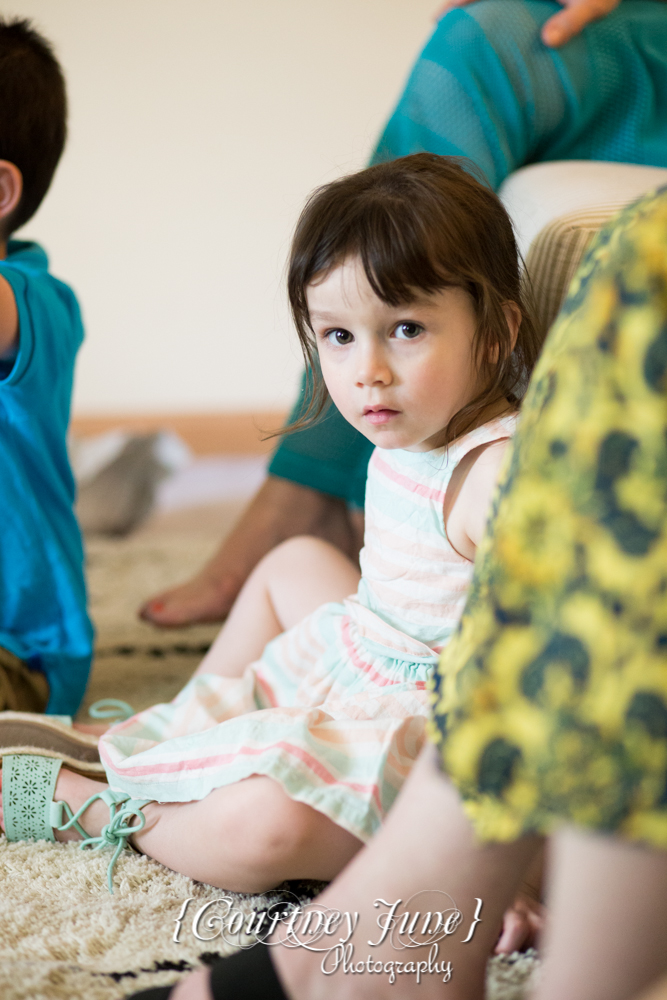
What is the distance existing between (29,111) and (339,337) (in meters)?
0.56

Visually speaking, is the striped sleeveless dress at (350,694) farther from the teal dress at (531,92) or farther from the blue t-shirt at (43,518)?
the teal dress at (531,92)

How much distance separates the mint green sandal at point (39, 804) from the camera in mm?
712

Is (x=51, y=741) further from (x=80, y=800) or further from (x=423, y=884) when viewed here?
(x=423, y=884)

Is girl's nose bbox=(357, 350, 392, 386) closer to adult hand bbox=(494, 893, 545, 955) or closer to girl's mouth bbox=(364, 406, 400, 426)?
girl's mouth bbox=(364, 406, 400, 426)

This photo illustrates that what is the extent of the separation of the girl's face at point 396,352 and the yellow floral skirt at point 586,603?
25cm

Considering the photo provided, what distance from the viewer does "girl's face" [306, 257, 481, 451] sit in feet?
2.14

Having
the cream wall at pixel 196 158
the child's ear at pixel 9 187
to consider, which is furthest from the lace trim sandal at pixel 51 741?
the cream wall at pixel 196 158

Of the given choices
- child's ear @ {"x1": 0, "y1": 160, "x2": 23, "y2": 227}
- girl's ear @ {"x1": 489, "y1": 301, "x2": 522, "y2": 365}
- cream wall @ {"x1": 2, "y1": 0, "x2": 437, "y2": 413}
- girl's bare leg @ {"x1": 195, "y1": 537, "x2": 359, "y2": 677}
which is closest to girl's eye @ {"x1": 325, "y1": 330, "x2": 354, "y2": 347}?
girl's ear @ {"x1": 489, "y1": 301, "x2": 522, "y2": 365}

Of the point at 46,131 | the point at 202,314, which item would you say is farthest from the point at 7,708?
the point at 202,314

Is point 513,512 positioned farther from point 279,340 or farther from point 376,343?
point 279,340

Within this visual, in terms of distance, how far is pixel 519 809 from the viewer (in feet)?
1.22

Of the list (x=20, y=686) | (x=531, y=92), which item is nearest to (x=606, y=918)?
(x=20, y=686)

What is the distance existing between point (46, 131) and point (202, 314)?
1.47 m

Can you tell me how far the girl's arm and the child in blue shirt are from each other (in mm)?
470
